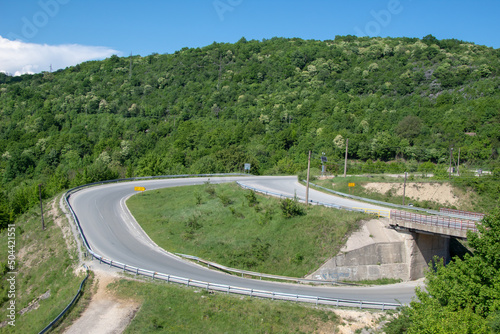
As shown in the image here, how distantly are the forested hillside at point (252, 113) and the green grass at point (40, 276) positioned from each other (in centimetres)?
1029

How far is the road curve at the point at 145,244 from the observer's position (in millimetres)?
26500

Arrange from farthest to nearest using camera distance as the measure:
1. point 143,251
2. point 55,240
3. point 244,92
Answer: point 244,92 < point 55,240 < point 143,251

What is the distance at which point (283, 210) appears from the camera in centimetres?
3544

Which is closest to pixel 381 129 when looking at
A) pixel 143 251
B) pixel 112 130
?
pixel 143 251

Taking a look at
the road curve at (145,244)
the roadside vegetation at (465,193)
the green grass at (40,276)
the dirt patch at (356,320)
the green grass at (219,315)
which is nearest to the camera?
the green grass at (219,315)

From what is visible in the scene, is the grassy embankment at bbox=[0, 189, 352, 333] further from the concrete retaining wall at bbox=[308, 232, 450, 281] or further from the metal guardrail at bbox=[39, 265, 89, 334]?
the concrete retaining wall at bbox=[308, 232, 450, 281]

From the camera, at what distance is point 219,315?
21828mm

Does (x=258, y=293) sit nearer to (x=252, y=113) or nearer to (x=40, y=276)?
Answer: (x=40, y=276)

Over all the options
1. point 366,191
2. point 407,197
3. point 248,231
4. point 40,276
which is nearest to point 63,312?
point 40,276

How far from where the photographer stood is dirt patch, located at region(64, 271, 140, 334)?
68.6 feet

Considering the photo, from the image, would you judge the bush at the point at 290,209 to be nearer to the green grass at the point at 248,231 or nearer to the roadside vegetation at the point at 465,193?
the green grass at the point at 248,231

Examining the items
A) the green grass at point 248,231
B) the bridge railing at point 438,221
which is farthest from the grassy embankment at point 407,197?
the bridge railing at point 438,221

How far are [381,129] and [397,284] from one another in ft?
209

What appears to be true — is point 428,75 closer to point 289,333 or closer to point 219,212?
point 219,212
